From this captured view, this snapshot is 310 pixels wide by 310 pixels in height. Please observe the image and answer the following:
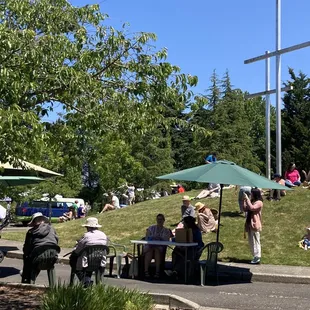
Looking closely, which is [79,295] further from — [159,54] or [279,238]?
[279,238]

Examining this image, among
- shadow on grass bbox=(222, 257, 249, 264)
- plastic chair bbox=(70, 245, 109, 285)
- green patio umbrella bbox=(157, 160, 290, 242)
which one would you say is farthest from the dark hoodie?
shadow on grass bbox=(222, 257, 249, 264)

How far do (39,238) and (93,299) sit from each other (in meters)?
3.27

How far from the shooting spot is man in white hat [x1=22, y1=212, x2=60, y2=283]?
9.36 meters

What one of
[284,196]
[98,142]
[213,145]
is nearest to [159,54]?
[98,142]

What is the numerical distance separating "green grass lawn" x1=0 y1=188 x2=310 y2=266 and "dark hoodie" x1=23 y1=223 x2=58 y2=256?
5.74 m

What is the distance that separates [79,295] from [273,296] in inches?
176

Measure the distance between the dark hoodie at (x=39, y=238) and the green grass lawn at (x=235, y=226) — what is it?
18.8ft

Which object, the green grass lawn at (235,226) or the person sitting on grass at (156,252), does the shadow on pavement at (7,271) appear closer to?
the person sitting on grass at (156,252)

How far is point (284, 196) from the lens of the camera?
1994 centimetres

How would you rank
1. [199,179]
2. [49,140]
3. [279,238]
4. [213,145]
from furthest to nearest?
[213,145] < [279,238] < [199,179] < [49,140]

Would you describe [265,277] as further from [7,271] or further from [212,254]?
[7,271]

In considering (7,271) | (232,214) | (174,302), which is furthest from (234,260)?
(174,302)

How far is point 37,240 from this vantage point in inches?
370

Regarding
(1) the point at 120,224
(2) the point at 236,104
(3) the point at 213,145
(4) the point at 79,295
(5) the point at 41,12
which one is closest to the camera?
(4) the point at 79,295
